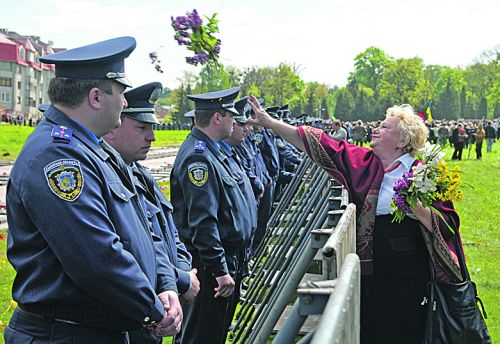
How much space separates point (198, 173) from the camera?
4.83m

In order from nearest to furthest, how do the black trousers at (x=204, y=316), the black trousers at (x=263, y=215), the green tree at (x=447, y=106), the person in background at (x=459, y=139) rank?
the black trousers at (x=204, y=316)
the black trousers at (x=263, y=215)
the person in background at (x=459, y=139)
the green tree at (x=447, y=106)

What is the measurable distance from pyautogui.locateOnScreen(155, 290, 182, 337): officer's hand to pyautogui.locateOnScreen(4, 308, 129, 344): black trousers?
234 millimetres

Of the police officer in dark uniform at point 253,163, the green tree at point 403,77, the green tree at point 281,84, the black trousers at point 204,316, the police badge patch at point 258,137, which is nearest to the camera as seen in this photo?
the black trousers at point 204,316

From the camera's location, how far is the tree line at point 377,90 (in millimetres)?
74500

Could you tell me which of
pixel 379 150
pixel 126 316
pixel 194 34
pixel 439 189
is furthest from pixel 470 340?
pixel 194 34

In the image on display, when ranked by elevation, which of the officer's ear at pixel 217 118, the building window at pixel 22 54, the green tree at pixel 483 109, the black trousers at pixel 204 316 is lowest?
the green tree at pixel 483 109

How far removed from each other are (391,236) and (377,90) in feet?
328

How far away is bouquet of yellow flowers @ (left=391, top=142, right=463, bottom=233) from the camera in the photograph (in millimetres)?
4168

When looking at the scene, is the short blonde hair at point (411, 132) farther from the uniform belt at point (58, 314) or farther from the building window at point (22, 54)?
the building window at point (22, 54)

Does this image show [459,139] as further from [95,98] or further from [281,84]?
[281,84]

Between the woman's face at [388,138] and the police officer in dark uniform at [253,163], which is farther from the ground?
the woman's face at [388,138]

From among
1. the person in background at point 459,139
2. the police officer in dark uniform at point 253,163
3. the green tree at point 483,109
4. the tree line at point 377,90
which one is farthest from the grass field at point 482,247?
the green tree at point 483,109

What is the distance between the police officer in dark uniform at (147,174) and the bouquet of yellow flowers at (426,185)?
1.31 meters

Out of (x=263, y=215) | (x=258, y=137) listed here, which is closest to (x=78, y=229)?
(x=263, y=215)
